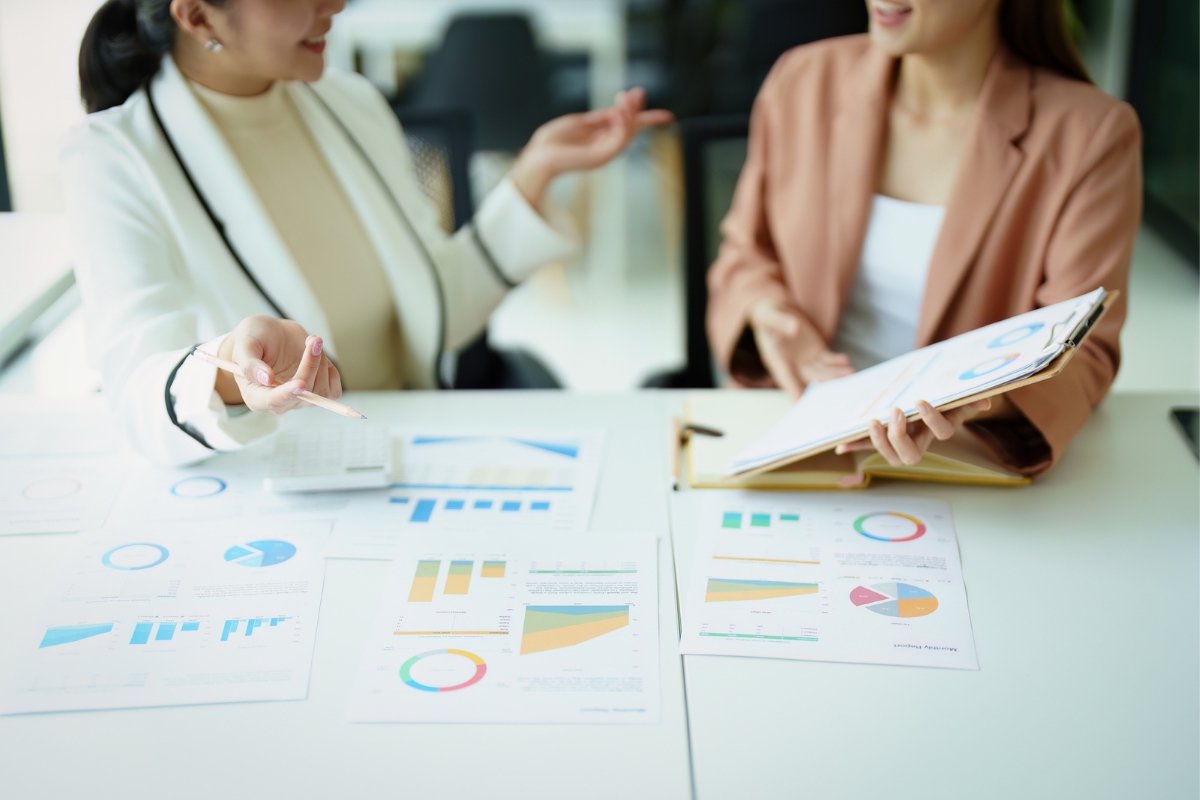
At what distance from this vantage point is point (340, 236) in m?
1.44

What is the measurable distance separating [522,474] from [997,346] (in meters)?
0.55

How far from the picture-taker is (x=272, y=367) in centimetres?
100

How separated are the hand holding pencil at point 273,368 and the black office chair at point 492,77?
8.00 ft

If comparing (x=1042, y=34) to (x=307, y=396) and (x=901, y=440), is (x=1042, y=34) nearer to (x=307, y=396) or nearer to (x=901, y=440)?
(x=901, y=440)

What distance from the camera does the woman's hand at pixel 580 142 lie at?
1515 millimetres

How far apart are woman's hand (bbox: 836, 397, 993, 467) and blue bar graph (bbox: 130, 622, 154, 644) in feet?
2.30

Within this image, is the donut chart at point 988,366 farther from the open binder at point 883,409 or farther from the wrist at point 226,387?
the wrist at point 226,387

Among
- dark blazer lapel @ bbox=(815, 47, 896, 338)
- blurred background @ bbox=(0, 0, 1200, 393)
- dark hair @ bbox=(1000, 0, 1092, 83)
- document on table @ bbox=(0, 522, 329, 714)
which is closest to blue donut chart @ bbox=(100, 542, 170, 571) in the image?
document on table @ bbox=(0, 522, 329, 714)

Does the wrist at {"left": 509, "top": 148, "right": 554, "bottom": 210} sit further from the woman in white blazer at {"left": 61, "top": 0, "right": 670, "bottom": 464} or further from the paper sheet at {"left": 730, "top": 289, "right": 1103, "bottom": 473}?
the paper sheet at {"left": 730, "top": 289, "right": 1103, "bottom": 473}

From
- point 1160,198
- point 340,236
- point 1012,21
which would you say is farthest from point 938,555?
point 1160,198

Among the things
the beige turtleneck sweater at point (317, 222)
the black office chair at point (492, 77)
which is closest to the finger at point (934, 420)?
the beige turtleneck sweater at point (317, 222)

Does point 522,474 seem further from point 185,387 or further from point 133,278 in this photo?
point 133,278

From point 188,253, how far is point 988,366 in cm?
94

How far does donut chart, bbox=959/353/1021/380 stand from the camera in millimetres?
956
